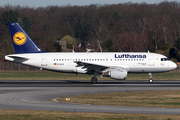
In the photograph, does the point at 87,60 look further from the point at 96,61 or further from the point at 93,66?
the point at 93,66

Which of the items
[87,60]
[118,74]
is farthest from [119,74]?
[87,60]

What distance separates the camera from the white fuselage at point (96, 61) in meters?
40.1

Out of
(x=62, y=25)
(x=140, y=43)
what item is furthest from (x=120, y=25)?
(x=140, y=43)

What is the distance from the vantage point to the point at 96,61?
40344 mm

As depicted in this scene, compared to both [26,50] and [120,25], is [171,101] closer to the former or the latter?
[26,50]

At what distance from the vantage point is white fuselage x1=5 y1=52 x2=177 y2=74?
40.1 metres

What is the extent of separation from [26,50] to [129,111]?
85.2 feet

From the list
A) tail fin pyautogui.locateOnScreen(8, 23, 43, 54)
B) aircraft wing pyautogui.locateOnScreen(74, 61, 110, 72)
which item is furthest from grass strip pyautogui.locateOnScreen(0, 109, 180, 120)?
tail fin pyautogui.locateOnScreen(8, 23, 43, 54)

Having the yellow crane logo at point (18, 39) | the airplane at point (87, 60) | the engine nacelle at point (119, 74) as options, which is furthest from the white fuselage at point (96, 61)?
the engine nacelle at point (119, 74)

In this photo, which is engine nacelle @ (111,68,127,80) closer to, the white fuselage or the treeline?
the white fuselage

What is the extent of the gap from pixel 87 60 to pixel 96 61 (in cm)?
122

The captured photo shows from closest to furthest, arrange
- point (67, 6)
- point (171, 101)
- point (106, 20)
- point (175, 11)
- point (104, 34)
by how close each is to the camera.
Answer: point (171, 101), point (104, 34), point (106, 20), point (175, 11), point (67, 6)

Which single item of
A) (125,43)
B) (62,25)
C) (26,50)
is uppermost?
(62,25)

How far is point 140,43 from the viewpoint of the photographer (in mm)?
89688
